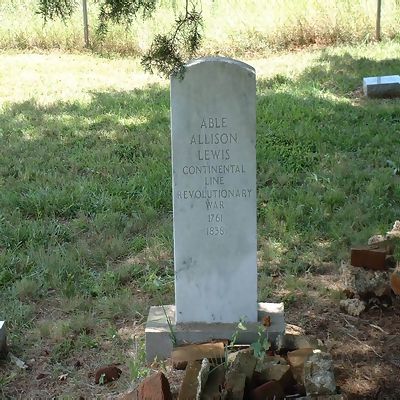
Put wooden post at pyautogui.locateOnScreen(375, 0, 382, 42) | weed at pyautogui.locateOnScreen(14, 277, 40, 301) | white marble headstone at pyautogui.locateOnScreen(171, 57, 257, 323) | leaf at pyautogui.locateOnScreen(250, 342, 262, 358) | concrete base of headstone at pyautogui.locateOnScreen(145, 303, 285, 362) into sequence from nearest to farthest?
leaf at pyautogui.locateOnScreen(250, 342, 262, 358) → white marble headstone at pyautogui.locateOnScreen(171, 57, 257, 323) → concrete base of headstone at pyautogui.locateOnScreen(145, 303, 285, 362) → weed at pyautogui.locateOnScreen(14, 277, 40, 301) → wooden post at pyautogui.locateOnScreen(375, 0, 382, 42)

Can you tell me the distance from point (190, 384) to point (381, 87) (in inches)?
243

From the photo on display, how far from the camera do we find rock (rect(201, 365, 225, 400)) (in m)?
3.08

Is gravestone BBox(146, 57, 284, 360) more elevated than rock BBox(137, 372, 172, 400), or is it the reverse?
gravestone BBox(146, 57, 284, 360)

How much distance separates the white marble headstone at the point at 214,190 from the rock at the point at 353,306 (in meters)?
0.70

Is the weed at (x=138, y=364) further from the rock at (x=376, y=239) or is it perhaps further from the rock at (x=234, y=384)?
the rock at (x=376, y=239)

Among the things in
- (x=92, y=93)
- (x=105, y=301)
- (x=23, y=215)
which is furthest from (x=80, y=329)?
(x=92, y=93)

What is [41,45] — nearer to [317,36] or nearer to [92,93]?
[92,93]

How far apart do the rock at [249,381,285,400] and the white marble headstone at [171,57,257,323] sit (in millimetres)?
718

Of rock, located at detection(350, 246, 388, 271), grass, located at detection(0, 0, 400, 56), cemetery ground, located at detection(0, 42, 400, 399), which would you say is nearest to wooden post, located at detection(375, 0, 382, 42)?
grass, located at detection(0, 0, 400, 56)

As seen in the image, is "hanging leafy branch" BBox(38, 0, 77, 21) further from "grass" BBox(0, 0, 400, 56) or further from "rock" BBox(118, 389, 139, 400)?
"grass" BBox(0, 0, 400, 56)

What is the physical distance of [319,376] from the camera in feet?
9.98

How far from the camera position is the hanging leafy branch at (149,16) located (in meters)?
3.07

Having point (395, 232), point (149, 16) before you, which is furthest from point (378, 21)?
point (149, 16)

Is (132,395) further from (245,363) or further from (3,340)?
(3,340)
